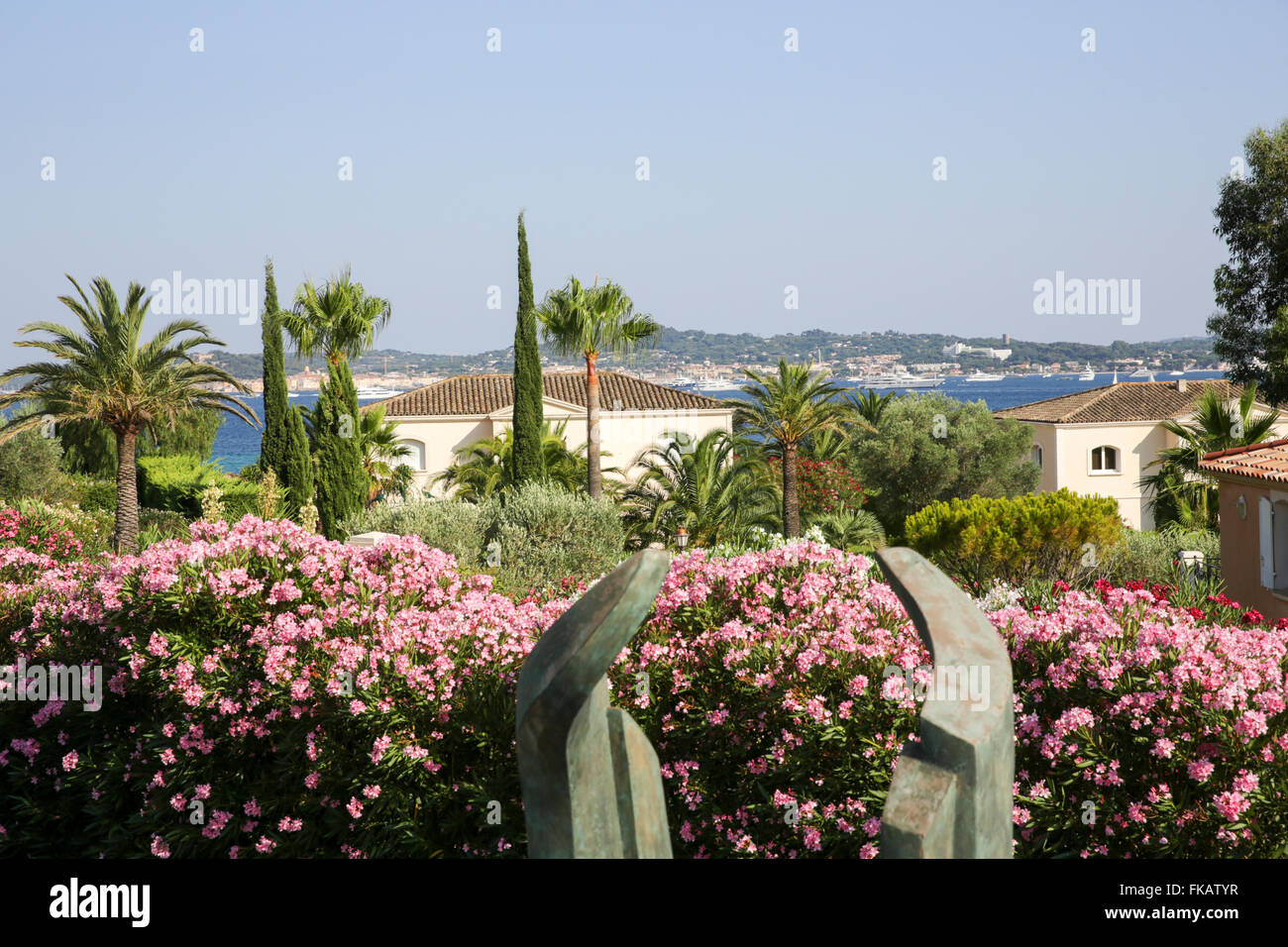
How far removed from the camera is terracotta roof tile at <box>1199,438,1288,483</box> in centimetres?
1606

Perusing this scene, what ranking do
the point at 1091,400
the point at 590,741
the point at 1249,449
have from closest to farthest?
the point at 590,741, the point at 1249,449, the point at 1091,400

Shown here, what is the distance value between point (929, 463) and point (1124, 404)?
47.7 ft

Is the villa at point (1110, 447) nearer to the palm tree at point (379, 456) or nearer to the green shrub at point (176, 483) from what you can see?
the palm tree at point (379, 456)

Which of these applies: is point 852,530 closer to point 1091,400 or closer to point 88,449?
point 1091,400

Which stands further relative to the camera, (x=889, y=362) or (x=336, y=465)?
(x=889, y=362)

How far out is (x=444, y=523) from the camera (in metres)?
19.9

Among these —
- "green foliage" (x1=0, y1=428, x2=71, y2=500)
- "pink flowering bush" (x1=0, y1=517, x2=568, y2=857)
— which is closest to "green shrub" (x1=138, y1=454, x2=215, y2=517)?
"green foliage" (x1=0, y1=428, x2=71, y2=500)

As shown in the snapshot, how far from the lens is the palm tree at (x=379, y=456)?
34000 mm

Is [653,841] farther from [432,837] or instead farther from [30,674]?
[30,674]

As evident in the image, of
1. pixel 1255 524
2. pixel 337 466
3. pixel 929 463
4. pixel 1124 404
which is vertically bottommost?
pixel 929 463

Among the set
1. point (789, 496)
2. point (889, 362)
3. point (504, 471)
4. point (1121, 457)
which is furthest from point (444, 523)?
point (889, 362)

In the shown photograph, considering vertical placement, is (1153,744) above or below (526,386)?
below
